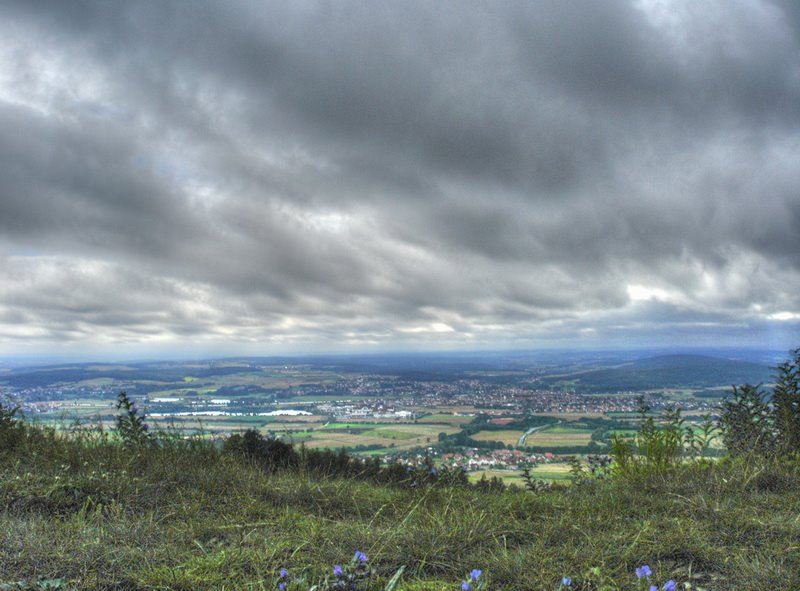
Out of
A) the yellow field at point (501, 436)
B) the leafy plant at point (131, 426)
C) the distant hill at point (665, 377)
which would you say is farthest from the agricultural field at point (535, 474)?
the distant hill at point (665, 377)

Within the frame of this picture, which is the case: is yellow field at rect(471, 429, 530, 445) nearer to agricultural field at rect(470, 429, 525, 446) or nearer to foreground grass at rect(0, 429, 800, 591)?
agricultural field at rect(470, 429, 525, 446)

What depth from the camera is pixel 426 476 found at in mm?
6590

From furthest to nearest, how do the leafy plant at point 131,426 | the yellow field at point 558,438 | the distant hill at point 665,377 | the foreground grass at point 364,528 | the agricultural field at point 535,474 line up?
the distant hill at point 665,377
the yellow field at point 558,438
the agricultural field at point 535,474
the leafy plant at point 131,426
the foreground grass at point 364,528

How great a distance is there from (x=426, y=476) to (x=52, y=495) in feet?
13.4

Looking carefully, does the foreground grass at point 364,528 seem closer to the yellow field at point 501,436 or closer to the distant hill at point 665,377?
the yellow field at point 501,436

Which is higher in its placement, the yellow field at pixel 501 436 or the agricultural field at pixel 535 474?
the agricultural field at pixel 535 474

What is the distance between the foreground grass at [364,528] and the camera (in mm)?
3156

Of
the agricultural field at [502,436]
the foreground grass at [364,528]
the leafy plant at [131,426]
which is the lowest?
the agricultural field at [502,436]

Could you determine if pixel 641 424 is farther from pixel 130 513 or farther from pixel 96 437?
pixel 96 437

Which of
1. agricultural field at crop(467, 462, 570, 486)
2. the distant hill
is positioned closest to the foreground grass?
agricultural field at crop(467, 462, 570, 486)

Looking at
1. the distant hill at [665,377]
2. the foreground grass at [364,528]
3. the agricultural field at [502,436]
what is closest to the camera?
the foreground grass at [364,528]

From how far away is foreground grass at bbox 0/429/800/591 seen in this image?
316cm

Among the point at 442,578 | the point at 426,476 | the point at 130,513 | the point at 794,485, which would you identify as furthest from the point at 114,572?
the point at 794,485

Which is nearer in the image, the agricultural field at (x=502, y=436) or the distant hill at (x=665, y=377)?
the agricultural field at (x=502, y=436)
